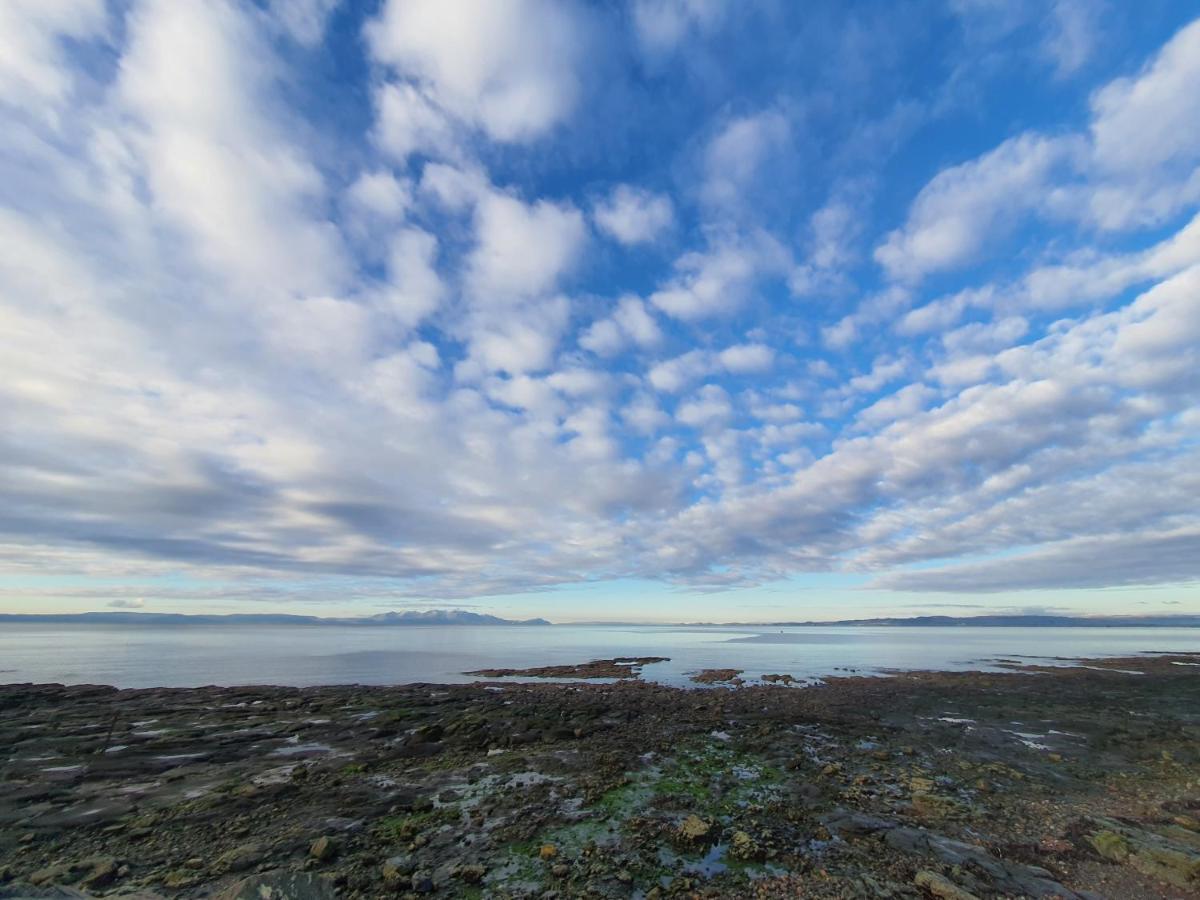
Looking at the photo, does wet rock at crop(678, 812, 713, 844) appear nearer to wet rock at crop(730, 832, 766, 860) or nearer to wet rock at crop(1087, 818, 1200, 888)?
wet rock at crop(730, 832, 766, 860)

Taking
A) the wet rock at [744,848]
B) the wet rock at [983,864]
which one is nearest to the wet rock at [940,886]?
the wet rock at [983,864]

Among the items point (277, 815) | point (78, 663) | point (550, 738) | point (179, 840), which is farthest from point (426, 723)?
point (78, 663)

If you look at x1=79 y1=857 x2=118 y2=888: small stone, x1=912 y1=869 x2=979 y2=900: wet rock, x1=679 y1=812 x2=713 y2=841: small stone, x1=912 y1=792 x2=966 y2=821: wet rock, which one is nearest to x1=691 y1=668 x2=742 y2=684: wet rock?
x1=912 y1=792 x2=966 y2=821: wet rock

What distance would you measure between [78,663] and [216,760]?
82993mm

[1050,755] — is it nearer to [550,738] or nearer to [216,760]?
[550,738]

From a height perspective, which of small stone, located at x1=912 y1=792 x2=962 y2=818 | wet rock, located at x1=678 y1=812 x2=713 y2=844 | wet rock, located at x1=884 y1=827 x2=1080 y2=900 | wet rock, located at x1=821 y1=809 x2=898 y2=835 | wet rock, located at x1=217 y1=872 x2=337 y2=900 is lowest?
wet rock, located at x1=884 y1=827 x2=1080 y2=900

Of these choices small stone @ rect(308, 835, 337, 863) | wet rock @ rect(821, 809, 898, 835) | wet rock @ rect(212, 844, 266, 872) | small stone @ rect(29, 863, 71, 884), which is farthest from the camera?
wet rock @ rect(821, 809, 898, 835)

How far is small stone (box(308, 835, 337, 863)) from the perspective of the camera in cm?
Result: 1162

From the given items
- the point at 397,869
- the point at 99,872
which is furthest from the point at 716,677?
the point at 99,872

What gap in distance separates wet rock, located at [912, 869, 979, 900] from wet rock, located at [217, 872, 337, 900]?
11.2 m

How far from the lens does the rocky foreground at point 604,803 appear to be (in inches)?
424

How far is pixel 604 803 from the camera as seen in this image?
1520cm

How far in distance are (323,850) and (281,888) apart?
2.98 metres

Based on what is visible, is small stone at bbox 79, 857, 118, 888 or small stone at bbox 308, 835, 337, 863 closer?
small stone at bbox 79, 857, 118, 888
